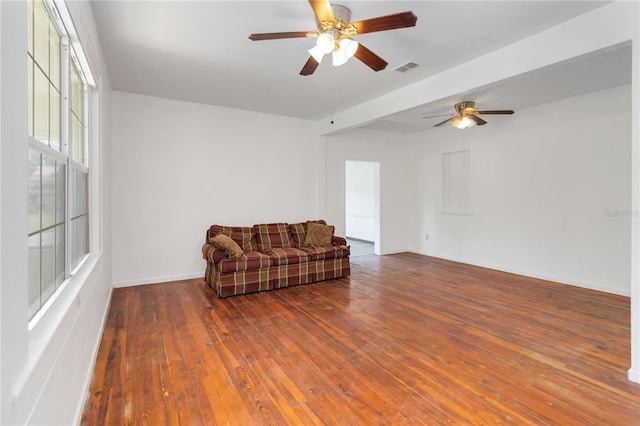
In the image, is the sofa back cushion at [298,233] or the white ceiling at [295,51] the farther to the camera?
the sofa back cushion at [298,233]

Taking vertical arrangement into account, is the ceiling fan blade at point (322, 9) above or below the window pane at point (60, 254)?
above

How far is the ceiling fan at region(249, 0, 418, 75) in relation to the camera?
216 centimetres

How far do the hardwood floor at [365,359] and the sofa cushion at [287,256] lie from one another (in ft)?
1.72

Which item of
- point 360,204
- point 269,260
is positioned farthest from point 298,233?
point 360,204

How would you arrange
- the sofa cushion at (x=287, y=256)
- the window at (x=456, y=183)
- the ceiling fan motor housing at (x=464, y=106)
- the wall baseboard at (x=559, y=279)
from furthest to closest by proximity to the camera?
the window at (x=456, y=183) → the ceiling fan motor housing at (x=464, y=106) → the sofa cushion at (x=287, y=256) → the wall baseboard at (x=559, y=279)

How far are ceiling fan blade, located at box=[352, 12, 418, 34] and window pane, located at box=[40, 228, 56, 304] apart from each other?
7.68 ft

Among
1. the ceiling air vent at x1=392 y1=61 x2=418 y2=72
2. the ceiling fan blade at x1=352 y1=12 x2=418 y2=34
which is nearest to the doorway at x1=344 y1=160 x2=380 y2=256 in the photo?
the ceiling air vent at x1=392 y1=61 x2=418 y2=72

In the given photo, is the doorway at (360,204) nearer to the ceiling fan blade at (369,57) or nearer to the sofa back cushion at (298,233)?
the sofa back cushion at (298,233)

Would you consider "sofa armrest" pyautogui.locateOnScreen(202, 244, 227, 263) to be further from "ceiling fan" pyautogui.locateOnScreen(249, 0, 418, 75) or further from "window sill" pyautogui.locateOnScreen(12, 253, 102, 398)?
"ceiling fan" pyautogui.locateOnScreen(249, 0, 418, 75)

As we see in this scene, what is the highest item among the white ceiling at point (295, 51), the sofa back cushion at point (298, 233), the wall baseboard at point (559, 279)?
the white ceiling at point (295, 51)

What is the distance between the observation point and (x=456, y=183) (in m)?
6.62

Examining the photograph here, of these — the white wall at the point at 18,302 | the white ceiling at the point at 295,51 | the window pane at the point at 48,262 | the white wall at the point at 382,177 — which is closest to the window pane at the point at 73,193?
the window pane at the point at 48,262

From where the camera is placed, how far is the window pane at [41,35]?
5.17 feet

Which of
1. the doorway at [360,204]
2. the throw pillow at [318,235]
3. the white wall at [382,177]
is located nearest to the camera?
the throw pillow at [318,235]
